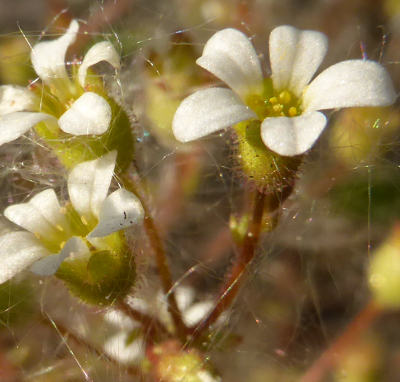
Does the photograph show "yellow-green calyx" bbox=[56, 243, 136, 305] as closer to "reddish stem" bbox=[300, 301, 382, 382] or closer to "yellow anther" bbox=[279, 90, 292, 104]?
"yellow anther" bbox=[279, 90, 292, 104]

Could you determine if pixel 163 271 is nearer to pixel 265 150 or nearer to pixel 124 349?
pixel 124 349

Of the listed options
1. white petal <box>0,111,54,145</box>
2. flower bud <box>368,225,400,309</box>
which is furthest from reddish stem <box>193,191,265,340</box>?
white petal <box>0,111,54,145</box>

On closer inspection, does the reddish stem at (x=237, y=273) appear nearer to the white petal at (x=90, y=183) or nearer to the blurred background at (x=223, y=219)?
the blurred background at (x=223, y=219)

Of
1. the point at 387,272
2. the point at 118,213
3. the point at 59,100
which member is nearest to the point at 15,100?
the point at 59,100

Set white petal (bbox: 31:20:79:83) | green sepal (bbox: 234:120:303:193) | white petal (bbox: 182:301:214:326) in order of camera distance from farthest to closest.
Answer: white petal (bbox: 182:301:214:326) → white petal (bbox: 31:20:79:83) → green sepal (bbox: 234:120:303:193)

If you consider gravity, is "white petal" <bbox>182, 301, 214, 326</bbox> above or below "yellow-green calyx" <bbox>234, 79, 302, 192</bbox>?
below

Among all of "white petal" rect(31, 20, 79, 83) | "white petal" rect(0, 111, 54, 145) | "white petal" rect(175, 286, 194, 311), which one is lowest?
"white petal" rect(175, 286, 194, 311)

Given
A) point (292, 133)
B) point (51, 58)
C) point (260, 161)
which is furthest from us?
point (51, 58)
